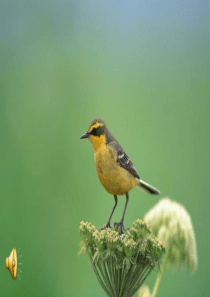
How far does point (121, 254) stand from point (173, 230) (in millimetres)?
398

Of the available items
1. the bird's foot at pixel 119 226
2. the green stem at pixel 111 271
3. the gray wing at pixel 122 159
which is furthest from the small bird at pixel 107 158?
the green stem at pixel 111 271

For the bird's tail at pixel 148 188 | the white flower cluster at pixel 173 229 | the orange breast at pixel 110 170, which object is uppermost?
the orange breast at pixel 110 170

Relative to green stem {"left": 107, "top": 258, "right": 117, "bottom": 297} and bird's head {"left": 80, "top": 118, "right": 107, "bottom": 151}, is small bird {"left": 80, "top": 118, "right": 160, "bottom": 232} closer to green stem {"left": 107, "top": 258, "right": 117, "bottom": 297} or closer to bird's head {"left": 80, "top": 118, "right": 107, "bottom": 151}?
bird's head {"left": 80, "top": 118, "right": 107, "bottom": 151}

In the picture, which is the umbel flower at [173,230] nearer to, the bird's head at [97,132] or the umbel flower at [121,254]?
the umbel flower at [121,254]

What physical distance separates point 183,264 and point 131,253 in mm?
514

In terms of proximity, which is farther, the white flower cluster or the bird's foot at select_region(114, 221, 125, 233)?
the white flower cluster

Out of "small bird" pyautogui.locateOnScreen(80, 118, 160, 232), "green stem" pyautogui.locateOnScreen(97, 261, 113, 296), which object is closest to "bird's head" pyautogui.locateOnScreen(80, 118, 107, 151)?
"small bird" pyautogui.locateOnScreen(80, 118, 160, 232)

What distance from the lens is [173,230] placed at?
54.5 inches

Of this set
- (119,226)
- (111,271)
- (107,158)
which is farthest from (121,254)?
(107,158)

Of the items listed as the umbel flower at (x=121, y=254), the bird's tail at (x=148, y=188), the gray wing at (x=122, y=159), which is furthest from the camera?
the bird's tail at (x=148, y=188)

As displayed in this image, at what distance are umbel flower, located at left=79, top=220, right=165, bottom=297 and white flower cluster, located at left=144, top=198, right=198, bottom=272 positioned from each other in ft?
0.94

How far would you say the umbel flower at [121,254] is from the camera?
1050mm

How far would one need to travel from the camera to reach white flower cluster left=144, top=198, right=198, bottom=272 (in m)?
1.39

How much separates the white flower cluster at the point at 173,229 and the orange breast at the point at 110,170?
307 millimetres
